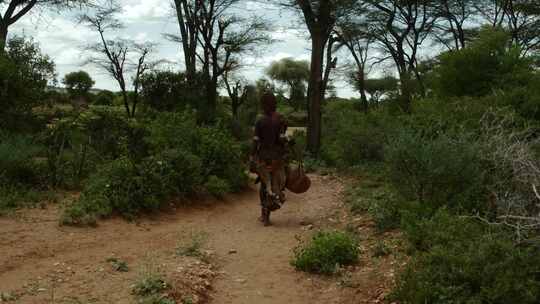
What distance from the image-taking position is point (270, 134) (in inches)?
312

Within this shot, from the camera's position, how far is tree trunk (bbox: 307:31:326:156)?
16000mm

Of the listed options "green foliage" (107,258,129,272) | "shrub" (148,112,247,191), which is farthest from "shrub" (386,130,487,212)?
"shrub" (148,112,247,191)

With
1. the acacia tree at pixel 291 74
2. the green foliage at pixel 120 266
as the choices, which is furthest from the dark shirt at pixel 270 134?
the acacia tree at pixel 291 74

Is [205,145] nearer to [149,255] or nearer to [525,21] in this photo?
[149,255]

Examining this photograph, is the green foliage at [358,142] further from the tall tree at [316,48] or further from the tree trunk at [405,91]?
the tree trunk at [405,91]

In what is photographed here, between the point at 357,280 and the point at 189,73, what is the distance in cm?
1548

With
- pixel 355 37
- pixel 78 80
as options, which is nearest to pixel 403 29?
pixel 355 37

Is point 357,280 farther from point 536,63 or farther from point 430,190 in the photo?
point 536,63

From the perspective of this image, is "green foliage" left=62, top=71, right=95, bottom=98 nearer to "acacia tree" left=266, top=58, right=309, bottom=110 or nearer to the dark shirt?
"acacia tree" left=266, top=58, right=309, bottom=110

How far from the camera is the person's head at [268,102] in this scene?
7.92 m

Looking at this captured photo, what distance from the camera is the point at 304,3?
1588 cm

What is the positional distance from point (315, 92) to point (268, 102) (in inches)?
328

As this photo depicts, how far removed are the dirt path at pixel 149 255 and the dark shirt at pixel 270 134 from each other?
112 cm

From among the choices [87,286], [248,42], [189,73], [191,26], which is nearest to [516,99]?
[87,286]
